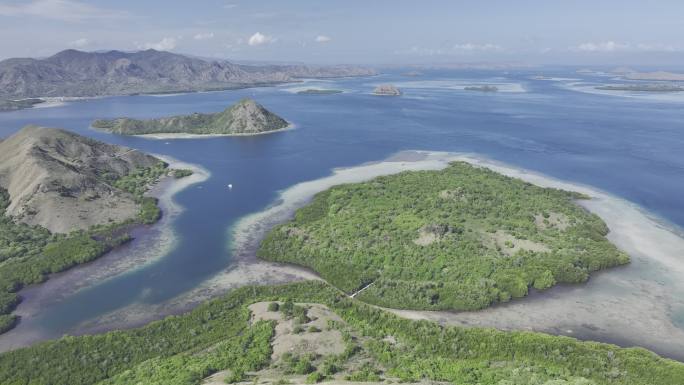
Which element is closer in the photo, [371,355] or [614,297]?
[371,355]

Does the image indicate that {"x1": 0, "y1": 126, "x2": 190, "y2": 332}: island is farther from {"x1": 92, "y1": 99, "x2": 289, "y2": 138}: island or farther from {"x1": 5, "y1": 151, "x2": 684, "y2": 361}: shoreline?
{"x1": 92, "y1": 99, "x2": 289, "y2": 138}: island

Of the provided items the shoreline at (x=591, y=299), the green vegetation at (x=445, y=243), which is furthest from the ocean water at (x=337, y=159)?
the green vegetation at (x=445, y=243)

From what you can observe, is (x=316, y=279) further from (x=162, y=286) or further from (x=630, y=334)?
(x=630, y=334)

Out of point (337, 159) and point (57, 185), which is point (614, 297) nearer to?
point (337, 159)

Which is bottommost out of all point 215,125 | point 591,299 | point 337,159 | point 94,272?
point 591,299

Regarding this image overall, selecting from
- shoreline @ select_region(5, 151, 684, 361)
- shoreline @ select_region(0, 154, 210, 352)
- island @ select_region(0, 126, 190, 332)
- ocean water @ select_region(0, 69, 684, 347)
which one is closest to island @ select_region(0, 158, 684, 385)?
shoreline @ select_region(5, 151, 684, 361)

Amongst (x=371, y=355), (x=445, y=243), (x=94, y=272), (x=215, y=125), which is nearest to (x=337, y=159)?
(x=445, y=243)
